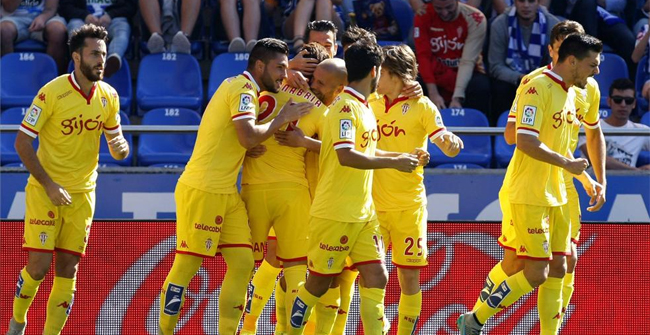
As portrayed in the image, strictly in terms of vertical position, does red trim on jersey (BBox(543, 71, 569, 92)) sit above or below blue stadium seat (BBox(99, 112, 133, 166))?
above

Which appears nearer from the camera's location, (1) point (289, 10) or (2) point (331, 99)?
(2) point (331, 99)

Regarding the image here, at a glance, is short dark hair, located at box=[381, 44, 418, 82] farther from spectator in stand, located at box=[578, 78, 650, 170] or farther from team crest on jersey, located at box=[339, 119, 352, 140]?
spectator in stand, located at box=[578, 78, 650, 170]

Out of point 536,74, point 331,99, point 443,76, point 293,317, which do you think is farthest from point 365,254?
point 443,76

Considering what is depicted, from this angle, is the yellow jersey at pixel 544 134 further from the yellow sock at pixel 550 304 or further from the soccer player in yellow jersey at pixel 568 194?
the yellow sock at pixel 550 304

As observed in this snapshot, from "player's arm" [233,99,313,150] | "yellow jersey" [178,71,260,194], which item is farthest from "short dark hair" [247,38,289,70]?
"player's arm" [233,99,313,150]

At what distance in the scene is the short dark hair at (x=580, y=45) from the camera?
7605mm

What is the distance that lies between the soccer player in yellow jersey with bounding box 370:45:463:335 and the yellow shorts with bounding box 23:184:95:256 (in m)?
2.15

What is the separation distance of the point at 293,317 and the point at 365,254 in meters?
0.66

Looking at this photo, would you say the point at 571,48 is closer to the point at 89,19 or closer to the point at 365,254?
the point at 365,254

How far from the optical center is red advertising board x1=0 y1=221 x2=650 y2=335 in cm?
895

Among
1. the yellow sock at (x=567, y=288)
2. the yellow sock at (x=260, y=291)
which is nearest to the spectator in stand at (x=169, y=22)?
the yellow sock at (x=260, y=291)

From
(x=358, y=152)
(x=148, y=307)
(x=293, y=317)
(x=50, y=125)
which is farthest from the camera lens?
(x=148, y=307)

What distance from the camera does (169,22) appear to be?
477 inches

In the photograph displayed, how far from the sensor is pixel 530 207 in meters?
7.73
